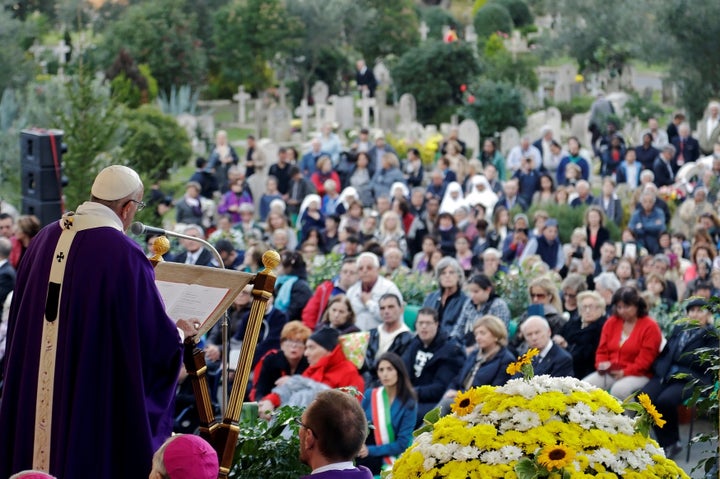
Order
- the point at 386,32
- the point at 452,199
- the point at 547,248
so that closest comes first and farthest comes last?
the point at 547,248 < the point at 452,199 < the point at 386,32

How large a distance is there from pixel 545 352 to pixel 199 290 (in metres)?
4.13

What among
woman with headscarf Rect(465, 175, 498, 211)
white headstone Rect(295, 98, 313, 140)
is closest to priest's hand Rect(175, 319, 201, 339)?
woman with headscarf Rect(465, 175, 498, 211)

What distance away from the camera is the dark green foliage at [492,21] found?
41906mm

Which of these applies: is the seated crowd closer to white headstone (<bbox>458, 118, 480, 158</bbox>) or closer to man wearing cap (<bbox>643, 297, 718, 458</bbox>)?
man wearing cap (<bbox>643, 297, 718, 458</bbox>)

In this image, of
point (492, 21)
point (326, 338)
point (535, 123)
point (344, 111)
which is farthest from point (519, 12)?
point (326, 338)

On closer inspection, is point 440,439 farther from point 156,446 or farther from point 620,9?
point 620,9

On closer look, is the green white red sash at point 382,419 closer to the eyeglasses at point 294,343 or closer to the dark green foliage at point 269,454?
the eyeglasses at point 294,343

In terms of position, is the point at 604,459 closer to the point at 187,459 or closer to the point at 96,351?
the point at 187,459

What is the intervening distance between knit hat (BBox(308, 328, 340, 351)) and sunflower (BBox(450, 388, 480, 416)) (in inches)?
175

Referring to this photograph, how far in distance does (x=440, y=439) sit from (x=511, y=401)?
11.2 inches

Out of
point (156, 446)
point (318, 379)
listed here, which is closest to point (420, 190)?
point (318, 379)

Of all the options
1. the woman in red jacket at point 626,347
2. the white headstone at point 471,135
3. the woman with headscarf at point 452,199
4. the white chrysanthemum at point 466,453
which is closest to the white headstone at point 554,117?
the white headstone at point 471,135

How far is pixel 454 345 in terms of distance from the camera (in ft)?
31.9

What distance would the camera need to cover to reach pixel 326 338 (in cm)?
936
